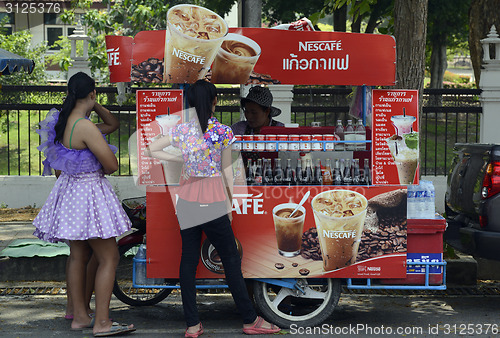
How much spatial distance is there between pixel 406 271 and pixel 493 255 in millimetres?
863

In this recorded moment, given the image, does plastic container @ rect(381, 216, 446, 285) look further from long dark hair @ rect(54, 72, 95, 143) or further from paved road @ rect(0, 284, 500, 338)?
long dark hair @ rect(54, 72, 95, 143)

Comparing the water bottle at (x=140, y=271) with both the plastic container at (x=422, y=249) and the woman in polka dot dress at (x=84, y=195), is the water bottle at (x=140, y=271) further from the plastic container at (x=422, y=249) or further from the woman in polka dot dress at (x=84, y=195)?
the plastic container at (x=422, y=249)

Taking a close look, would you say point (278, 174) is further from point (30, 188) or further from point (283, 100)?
point (30, 188)

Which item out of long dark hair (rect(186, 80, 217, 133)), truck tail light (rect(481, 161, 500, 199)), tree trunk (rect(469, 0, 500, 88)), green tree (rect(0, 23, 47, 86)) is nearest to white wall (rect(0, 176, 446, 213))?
truck tail light (rect(481, 161, 500, 199))

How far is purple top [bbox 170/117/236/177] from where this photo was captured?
17.4 ft

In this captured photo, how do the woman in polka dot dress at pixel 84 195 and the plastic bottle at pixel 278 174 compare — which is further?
the plastic bottle at pixel 278 174

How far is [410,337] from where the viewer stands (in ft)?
18.4

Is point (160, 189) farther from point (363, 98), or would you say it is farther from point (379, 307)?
point (379, 307)

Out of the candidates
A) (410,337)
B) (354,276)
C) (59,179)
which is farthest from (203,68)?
(410,337)

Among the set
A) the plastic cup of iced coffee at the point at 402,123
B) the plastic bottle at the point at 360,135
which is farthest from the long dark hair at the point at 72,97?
the plastic cup of iced coffee at the point at 402,123

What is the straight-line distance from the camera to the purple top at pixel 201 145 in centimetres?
530

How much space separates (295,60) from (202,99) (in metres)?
0.85

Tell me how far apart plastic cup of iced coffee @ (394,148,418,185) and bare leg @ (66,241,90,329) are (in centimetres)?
254

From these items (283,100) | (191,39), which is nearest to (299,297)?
(191,39)
